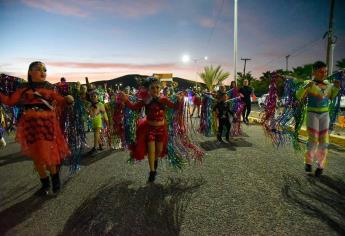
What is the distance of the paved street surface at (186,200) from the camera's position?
11.3 feet

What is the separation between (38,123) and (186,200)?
2.37 metres

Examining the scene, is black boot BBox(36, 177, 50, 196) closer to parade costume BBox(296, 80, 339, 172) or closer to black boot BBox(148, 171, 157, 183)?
black boot BBox(148, 171, 157, 183)

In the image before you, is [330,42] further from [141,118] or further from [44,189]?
[44,189]

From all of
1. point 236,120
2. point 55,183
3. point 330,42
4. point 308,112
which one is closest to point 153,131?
point 55,183

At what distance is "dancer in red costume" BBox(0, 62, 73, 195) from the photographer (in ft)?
15.2

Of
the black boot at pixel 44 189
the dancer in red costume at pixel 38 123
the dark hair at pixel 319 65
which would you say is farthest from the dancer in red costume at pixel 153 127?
the dark hair at pixel 319 65

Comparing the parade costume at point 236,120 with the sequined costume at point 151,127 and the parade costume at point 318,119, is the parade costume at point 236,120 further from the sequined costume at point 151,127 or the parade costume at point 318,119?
the sequined costume at point 151,127

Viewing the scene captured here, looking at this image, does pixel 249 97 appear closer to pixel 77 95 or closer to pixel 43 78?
pixel 77 95

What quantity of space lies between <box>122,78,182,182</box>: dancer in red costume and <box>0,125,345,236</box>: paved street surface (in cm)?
44

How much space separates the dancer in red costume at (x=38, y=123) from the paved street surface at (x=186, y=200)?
499mm

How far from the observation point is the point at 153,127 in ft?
17.7

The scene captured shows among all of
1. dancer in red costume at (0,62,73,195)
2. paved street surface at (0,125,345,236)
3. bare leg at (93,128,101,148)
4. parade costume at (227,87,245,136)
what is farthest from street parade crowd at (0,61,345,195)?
parade costume at (227,87,245,136)

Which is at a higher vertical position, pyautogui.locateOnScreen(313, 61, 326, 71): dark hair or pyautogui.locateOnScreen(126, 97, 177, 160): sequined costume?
pyautogui.locateOnScreen(313, 61, 326, 71): dark hair

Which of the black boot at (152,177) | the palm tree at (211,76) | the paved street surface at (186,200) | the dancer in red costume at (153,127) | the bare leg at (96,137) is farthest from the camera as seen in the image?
the palm tree at (211,76)
